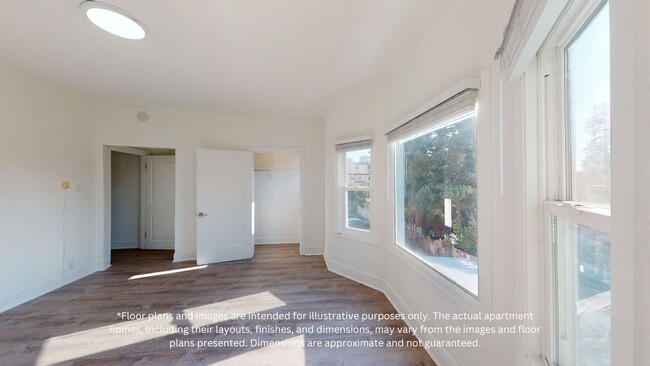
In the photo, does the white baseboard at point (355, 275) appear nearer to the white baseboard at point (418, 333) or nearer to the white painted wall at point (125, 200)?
the white baseboard at point (418, 333)

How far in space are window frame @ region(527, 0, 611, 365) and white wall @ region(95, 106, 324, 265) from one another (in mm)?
3444

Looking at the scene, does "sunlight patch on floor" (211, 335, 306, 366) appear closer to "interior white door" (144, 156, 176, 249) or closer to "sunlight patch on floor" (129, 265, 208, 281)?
"sunlight patch on floor" (129, 265, 208, 281)

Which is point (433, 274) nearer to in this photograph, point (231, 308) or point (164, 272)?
point (231, 308)

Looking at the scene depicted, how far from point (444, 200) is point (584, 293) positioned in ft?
3.14

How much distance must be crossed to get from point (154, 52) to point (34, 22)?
713 millimetres

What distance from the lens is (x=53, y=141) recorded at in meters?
2.87

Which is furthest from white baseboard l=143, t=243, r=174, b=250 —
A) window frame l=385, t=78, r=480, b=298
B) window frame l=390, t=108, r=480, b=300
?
window frame l=385, t=78, r=480, b=298

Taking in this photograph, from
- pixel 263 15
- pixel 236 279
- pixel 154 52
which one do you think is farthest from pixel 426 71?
pixel 236 279

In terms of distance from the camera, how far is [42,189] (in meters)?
2.73

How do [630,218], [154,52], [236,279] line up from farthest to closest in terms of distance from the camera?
1. [236,279]
2. [154,52]
3. [630,218]

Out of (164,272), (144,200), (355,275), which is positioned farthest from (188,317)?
(144,200)

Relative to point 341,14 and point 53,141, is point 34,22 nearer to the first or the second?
point 53,141

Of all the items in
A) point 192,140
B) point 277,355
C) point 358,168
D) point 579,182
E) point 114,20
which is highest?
point 114,20

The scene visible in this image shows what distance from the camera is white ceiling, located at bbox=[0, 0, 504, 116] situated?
1.57 metres
